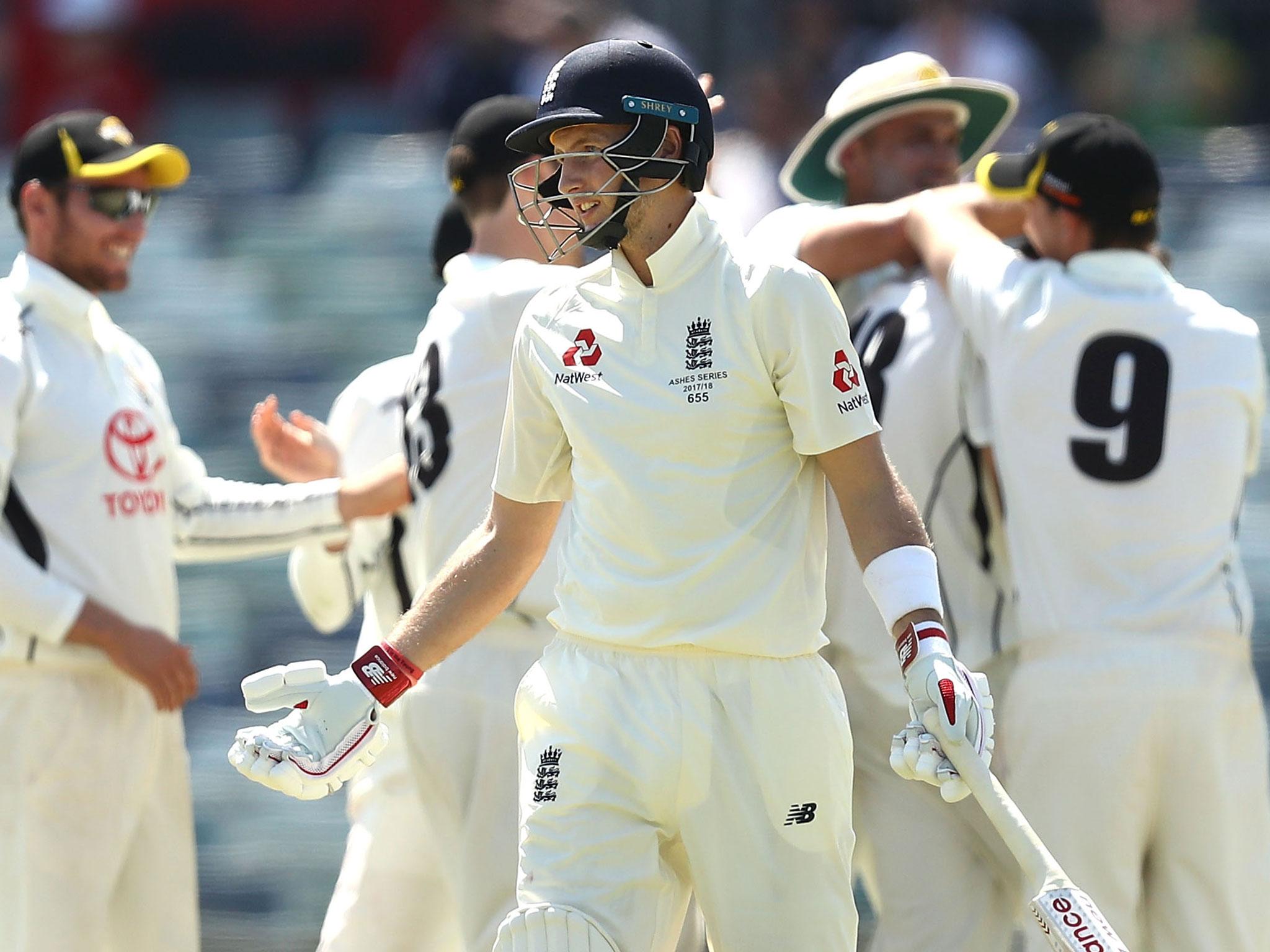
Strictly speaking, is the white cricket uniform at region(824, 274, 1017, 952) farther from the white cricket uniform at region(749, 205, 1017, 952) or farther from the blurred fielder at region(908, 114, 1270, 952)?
the blurred fielder at region(908, 114, 1270, 952)

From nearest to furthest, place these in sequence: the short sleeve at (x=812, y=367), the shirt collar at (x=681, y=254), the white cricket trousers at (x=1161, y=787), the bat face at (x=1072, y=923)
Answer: the bat face at (x=1072, y=923) → the short sleeve at (x=812, y=367) → the shirt collar at (x=681, y=254) → the white cricket trousers at (x=1161, y=787)

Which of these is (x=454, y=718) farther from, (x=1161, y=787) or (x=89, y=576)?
(x=1161, y=787)

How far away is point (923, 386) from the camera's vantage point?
177 inches

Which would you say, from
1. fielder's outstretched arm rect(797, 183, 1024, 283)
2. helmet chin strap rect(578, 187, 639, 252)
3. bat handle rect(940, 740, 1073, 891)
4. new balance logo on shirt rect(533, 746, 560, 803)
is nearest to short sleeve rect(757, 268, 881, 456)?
helmet chin strap rect(578, 187, 639, 252)

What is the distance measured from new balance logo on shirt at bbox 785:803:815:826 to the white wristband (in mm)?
319

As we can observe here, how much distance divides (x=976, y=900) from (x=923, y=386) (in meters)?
1.19

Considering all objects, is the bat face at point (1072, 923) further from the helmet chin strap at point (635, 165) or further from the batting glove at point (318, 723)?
the helmet chin strap at point (635, 165)

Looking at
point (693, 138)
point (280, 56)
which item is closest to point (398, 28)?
point (280, 56)

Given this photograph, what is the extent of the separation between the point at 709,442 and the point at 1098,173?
5.51ft

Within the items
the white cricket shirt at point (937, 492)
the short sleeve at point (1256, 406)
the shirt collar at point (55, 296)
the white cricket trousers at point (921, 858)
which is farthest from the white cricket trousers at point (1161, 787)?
the shirt collar at point (55, 296)

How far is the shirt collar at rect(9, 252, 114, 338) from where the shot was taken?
4.81m

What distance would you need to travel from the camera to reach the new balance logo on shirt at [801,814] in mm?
3057

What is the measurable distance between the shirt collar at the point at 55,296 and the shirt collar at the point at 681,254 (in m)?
2.14

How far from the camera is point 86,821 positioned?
4.64m
